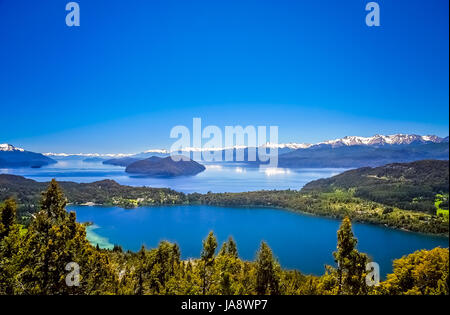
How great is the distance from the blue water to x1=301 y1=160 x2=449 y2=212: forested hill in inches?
716

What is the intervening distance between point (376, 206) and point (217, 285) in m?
60.1

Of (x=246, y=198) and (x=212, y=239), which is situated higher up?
(x=212, y=239)

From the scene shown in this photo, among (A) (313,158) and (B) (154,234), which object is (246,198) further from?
(A) (313,158)

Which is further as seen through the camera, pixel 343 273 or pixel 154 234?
pixel 154 234

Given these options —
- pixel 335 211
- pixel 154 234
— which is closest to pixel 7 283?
pixel 154 234

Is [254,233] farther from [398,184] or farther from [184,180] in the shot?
[184,180]

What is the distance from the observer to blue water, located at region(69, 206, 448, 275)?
2945 cm

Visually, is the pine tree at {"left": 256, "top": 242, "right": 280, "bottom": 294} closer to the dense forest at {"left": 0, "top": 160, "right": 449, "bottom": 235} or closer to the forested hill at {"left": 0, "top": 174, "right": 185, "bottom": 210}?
the dense forest at {"left": 0, "top": 160, "right": 449, "bottom": 235}

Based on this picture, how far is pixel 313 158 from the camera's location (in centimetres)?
17188

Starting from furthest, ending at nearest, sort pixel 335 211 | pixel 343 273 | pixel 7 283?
pixel 335 211
pixel 343 273
pixel 7 283

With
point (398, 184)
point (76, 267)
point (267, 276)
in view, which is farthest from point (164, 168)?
point (76, 267)

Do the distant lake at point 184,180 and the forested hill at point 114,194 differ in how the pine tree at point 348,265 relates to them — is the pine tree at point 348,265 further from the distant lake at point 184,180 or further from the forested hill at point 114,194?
the distant lake at point 184,180

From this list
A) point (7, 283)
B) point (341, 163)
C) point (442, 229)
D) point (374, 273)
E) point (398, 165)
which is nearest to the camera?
point (7, 283)

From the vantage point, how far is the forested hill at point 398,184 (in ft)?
175
